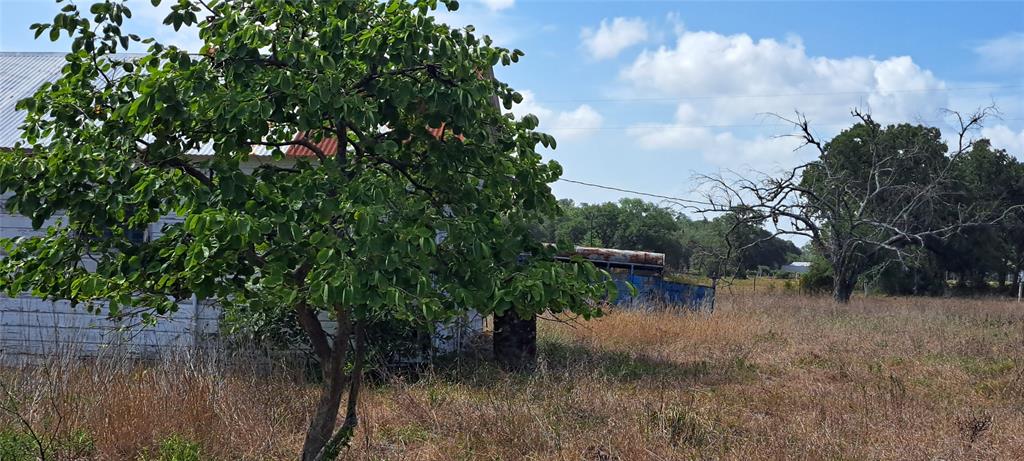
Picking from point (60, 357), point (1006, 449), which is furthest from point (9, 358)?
point (1006, 449)

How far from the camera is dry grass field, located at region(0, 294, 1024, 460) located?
20.3ft

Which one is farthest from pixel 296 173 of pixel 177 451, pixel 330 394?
pixel 177 451

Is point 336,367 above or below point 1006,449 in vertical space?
above

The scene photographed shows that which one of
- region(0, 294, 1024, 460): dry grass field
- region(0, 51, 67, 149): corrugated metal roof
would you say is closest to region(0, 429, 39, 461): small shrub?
region(0, 294, 1024, 460): dry grass field

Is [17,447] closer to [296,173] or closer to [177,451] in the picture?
[177,451]

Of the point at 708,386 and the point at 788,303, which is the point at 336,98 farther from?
the point at 788,303

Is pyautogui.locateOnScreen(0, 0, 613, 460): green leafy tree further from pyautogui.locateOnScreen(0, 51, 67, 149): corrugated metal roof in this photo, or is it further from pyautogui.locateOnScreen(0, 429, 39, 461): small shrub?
pyautogui.locateOnScreen(0, 51, 67, 149): corrugated metal roof

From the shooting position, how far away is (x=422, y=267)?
12.0 feet

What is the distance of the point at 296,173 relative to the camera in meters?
4.39

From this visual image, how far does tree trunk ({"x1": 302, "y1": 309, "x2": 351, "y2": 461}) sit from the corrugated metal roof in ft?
28.2

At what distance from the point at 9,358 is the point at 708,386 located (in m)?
7.63

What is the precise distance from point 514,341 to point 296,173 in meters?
7.22

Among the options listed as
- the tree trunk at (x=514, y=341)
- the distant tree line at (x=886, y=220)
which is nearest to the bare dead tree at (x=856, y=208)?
the distant tree line at (x=886, y=220)

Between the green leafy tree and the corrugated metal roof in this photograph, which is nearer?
the green leafy tree
